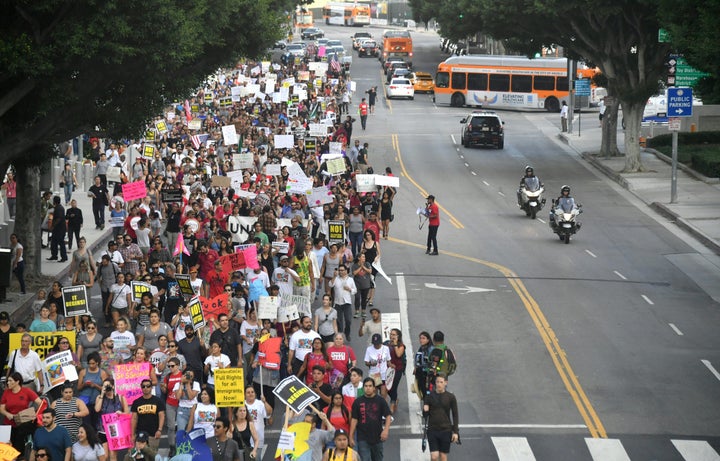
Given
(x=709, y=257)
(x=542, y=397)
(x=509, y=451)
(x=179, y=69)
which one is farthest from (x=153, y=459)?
(x=709, y=257)

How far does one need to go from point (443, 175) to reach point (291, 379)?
33883 mm

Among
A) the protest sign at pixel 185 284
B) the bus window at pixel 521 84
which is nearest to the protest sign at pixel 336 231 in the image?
the protest sign at pixel 185 284

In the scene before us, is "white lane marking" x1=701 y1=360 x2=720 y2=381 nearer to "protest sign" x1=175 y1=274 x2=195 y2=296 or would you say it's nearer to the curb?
"protest sign" x1=175 y1=274 x2=195 y2=296

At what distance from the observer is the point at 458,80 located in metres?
75.2

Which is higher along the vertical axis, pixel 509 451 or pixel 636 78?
pixel 636 78

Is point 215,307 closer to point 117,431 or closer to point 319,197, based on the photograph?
Result: point 117,431

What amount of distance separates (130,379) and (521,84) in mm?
58595

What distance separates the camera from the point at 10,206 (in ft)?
110

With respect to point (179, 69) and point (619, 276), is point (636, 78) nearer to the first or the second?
point (619, 276)

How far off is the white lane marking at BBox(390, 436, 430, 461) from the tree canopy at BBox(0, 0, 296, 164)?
31.1 ft

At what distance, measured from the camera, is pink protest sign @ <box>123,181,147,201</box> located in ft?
97.2

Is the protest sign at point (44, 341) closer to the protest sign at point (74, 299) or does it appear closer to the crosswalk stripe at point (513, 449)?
the protest sign at point (74, 299)

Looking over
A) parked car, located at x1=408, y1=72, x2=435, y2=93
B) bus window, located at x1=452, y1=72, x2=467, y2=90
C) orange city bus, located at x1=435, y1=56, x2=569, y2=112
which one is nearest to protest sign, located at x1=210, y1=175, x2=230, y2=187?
orange city bus, located at x1=435, y1=56, x2=569, y2=112

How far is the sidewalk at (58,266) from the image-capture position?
25500mm
